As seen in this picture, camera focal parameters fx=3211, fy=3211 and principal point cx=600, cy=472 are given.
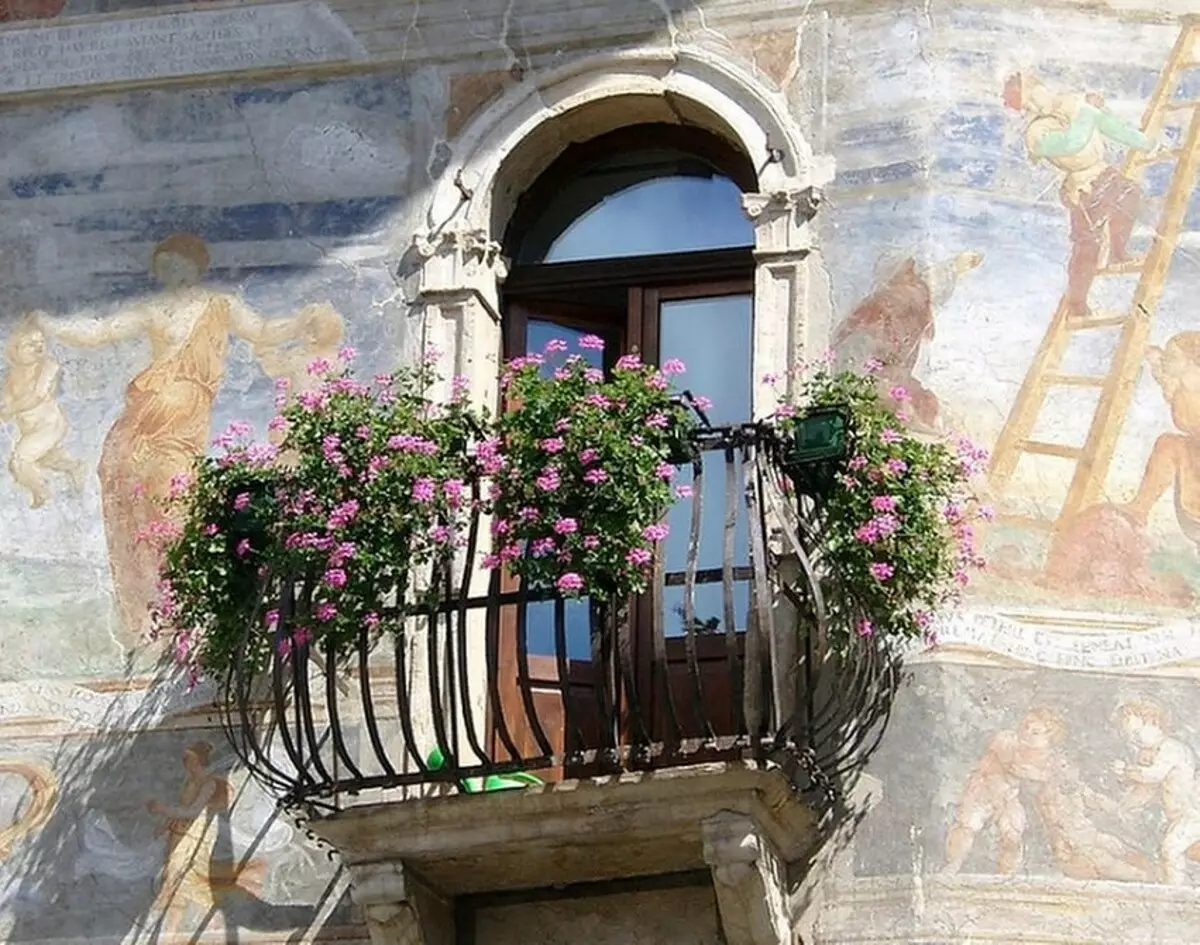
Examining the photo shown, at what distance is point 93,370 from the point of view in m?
10.1

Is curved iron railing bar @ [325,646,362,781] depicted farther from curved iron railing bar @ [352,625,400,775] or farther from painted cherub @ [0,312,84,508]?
painted cherub @ [0,312,84,508]

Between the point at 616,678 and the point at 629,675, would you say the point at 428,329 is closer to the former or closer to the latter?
the point at 616,678

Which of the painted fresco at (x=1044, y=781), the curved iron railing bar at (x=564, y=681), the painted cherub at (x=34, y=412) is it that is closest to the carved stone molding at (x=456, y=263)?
the painted cherub at (x=34, y=412)

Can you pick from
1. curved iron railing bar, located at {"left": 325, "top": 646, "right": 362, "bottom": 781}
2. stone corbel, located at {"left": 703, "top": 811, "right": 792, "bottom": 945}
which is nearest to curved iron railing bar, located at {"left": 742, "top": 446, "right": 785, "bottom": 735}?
stone corbel, located at {"left": 703, "top": 811, "right": 792, "bottom": 945}

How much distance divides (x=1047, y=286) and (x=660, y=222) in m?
1.32

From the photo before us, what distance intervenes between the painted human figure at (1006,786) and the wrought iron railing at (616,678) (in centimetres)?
32

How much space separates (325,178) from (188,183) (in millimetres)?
452

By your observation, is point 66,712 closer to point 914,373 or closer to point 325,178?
point 325,178

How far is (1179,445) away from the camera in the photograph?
941 cm

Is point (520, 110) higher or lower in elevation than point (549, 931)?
higher

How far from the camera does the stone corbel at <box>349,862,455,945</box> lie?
28.5 ft

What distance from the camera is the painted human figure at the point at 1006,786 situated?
8812 millimetres

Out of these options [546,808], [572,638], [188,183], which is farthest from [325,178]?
[546,808]

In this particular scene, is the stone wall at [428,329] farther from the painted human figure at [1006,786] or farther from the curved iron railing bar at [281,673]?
the curved iron railing bar at [281,673]
